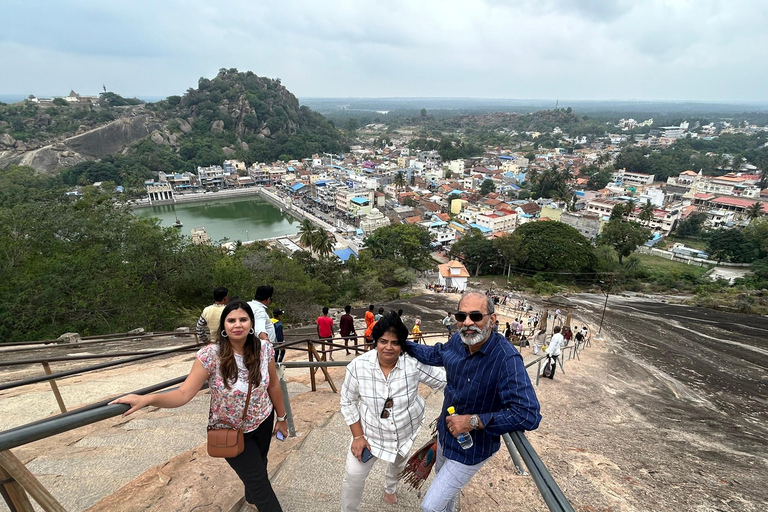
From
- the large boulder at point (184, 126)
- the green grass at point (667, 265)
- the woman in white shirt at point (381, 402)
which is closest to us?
the woman in white shirt at point (381, 402)

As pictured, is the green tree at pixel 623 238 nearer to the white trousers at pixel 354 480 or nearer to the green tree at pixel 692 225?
the green tree at pixel 692 225

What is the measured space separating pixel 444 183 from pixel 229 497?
207 ft

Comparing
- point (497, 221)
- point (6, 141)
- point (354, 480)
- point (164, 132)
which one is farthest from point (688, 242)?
point (6, 141)

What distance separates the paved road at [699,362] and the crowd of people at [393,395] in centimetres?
496

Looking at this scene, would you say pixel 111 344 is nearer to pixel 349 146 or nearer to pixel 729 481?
pixel 729 481

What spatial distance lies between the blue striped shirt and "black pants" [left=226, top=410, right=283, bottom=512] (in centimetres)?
96

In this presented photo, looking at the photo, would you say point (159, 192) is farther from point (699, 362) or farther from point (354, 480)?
point (354, 480)

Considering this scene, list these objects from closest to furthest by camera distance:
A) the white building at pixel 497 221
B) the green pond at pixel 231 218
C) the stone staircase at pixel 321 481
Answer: the stone staircase at pixel 321 481 → the white building at pixel 497 221 → the green pond at pixel 231 218

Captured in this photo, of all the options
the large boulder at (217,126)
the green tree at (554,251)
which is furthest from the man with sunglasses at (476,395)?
the large boulder at (217,126)

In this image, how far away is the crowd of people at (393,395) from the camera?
6.29ft

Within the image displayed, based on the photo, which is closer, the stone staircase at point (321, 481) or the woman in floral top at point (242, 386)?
the woman in floral top at point (242, 386)

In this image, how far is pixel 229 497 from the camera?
2.51 metres

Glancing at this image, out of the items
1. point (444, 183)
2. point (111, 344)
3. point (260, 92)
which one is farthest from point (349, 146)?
point (111, 344)

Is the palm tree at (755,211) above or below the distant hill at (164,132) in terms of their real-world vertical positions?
below
